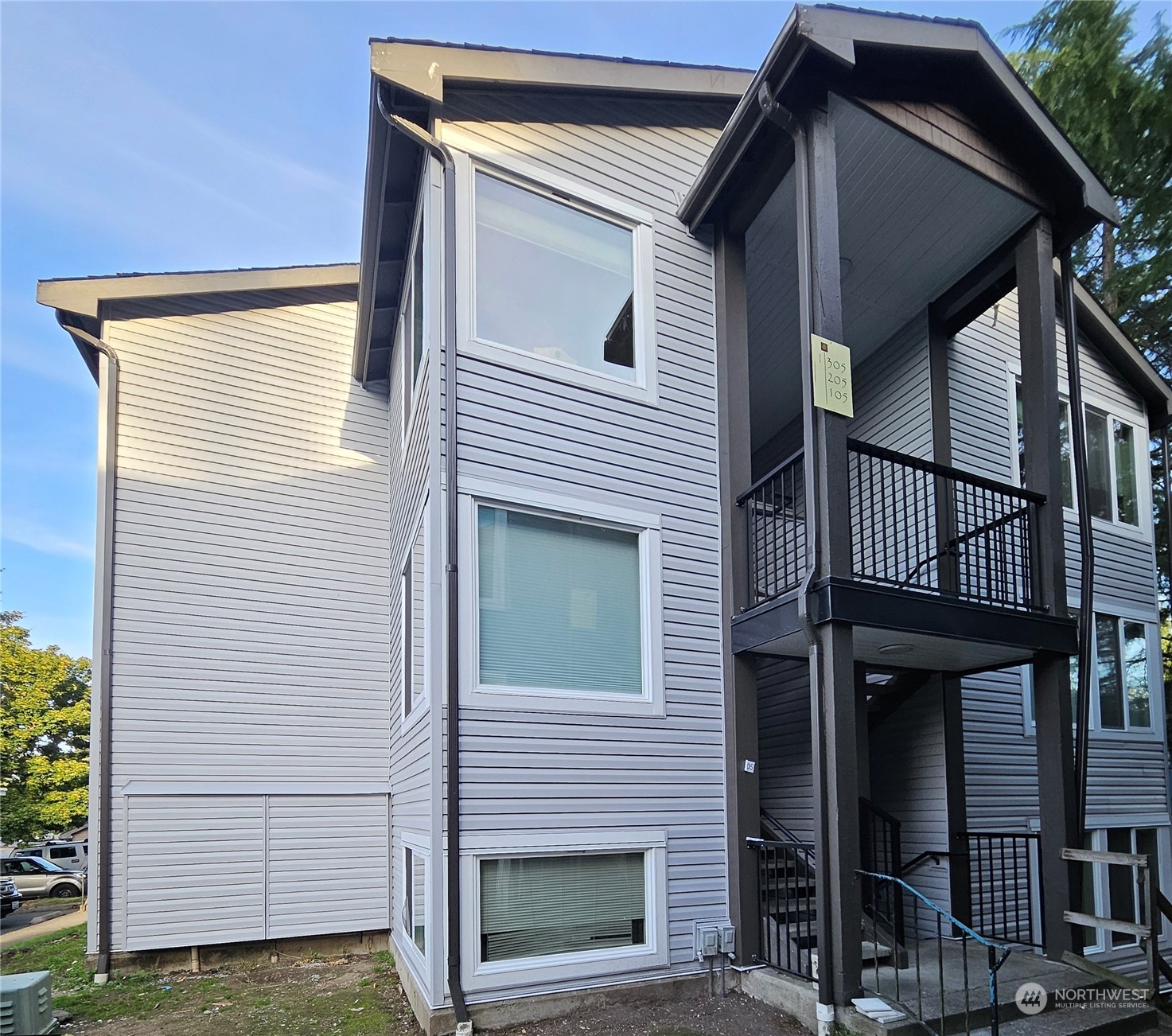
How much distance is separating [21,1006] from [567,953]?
125 inches

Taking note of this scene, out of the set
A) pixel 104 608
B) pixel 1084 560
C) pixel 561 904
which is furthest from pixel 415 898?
pixel 1084 560

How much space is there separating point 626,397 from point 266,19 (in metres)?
7.19

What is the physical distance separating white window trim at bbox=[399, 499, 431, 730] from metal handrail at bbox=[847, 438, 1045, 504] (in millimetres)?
3115

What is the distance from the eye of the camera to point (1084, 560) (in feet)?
23.9

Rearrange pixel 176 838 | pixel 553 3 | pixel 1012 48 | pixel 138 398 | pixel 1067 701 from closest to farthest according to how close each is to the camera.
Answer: pixel 1067 701
pixel 176 838
pixel 138 398
pixel 553 3
pixel 1012 48

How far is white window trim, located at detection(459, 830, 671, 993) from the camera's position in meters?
5.66

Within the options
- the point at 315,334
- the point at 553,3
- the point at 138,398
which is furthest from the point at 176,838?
the point at 553,3

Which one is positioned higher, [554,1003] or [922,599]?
[922,599]

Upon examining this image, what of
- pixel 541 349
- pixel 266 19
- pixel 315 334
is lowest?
pixel 541 349

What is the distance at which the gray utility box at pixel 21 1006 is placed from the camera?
450cm

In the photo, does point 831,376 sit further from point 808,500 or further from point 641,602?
point 641,602

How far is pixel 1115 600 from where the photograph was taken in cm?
1056

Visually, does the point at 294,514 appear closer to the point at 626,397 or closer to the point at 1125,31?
the point at 626,397

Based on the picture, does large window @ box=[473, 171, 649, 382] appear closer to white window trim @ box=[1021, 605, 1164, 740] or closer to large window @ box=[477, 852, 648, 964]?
large window @ box=[477, 852, 648, 964]
